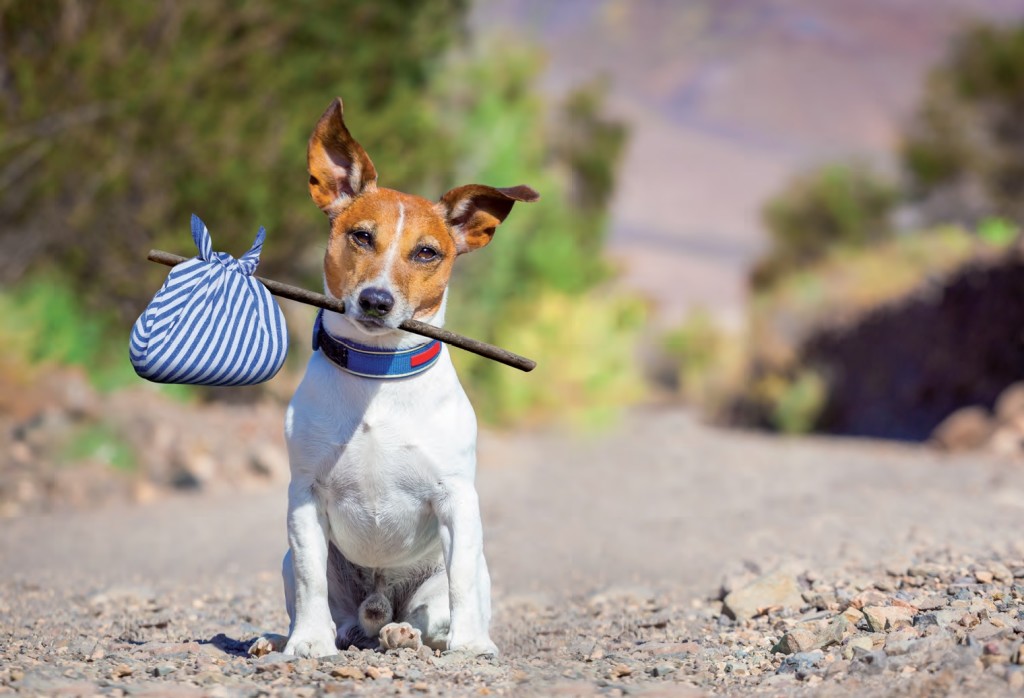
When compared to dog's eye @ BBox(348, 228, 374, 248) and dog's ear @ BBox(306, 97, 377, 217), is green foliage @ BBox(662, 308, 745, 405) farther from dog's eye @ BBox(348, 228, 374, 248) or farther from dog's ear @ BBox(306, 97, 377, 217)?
dog's eye @ BBox(348, 228, 374, 248)

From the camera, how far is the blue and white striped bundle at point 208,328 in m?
3.63

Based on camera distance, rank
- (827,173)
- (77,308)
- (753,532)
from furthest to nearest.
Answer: (827,173) → (77,308) → (753,532)

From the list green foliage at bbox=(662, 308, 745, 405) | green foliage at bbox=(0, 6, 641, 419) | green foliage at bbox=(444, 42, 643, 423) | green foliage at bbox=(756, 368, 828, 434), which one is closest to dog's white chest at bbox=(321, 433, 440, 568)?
green foliage at bbox=(0, 6, 641, 419)

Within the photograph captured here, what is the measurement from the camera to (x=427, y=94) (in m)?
14.6

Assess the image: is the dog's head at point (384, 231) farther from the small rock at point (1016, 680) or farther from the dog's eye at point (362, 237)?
the small rock at point (1016, 680)

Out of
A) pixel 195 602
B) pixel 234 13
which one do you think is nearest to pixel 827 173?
pixel 234 13

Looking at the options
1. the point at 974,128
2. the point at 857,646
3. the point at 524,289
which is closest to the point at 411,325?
the point at 857,646

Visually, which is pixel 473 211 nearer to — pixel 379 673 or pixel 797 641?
pixel 379 673

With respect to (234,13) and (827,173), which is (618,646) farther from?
(827,173)

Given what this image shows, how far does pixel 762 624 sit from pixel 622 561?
2454 mm

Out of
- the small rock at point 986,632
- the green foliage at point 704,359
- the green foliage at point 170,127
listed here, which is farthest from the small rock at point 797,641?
the green foliage at point 704,359

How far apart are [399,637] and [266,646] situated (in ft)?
1.45

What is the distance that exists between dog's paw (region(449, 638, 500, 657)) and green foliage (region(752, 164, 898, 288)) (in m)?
35.7

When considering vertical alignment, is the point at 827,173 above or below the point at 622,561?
above
